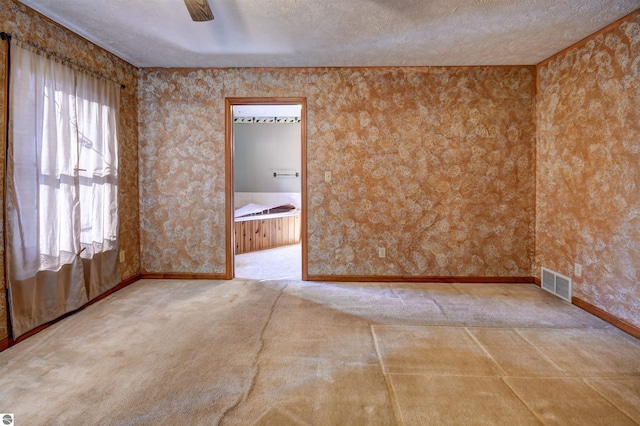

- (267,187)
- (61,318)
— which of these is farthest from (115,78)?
(267,187)

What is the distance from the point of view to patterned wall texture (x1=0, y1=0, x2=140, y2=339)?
2.26 meters

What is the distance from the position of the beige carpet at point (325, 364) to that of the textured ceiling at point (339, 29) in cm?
238

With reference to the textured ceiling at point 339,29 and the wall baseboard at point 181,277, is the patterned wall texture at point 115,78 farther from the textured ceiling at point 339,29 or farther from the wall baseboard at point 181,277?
the wall baseboard at point 181,277

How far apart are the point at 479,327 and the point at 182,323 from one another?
2330 millimetres

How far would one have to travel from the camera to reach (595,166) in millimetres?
2869

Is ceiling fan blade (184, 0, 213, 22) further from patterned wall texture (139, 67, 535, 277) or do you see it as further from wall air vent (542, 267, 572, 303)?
wall air vent (542, 267, 572, 303)

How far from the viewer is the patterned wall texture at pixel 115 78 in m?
2.26

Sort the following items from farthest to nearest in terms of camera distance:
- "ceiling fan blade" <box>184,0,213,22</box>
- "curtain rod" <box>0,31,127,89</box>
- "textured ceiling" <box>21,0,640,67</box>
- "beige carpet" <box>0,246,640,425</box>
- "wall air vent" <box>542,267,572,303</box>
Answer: "wall air vent" <box>542,267,572,303</box>, "textured ceiling" <box>21,0,640,67</box>, "curtain rod" <box>0,31,127,89</box>, "ceiling fan blade" <box>184,0,213,22</box>, "beige carpet" <box>0,246,640,425</box>

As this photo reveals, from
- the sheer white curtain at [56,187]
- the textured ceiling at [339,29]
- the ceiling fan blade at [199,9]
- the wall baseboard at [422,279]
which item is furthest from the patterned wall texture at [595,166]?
the sheer white curtain at [56,187]

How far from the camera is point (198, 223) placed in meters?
3.90

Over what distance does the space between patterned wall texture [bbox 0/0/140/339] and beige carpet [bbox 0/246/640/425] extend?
28.3 inches

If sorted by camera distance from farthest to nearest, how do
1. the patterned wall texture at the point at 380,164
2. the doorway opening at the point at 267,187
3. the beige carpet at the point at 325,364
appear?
the doorway opening at the point at 267,187, the patterned wall texture at the point at 380,164, the beige carpet at the point at 325,364

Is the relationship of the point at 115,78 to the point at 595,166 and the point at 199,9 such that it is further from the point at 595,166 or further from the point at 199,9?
the point at 595,166

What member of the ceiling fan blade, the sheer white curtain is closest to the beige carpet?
the sheer white curtain
